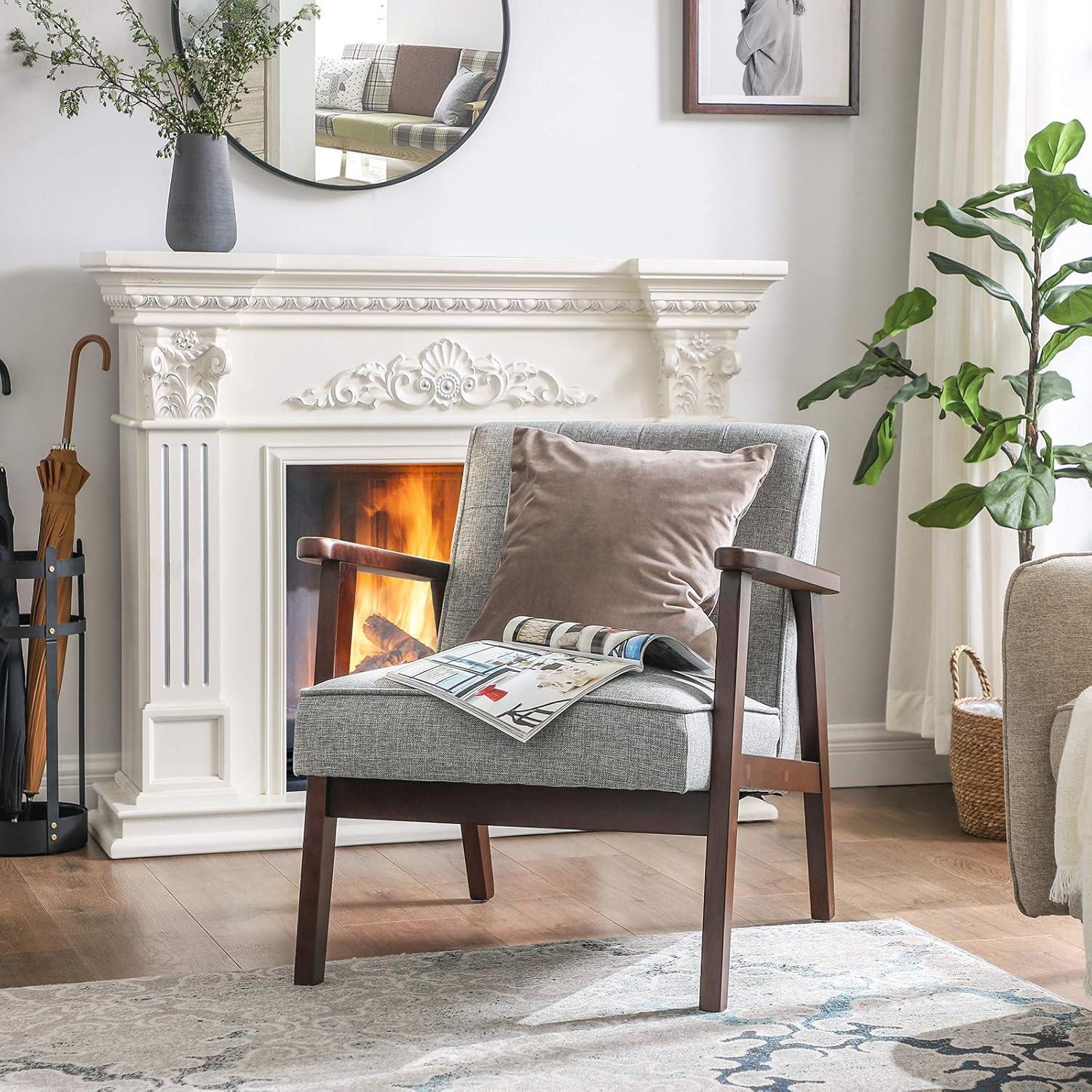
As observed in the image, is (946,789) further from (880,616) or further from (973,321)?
(973,321)

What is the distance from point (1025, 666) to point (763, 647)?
51 centimetres

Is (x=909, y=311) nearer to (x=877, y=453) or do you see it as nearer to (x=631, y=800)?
(x=877, y=453)

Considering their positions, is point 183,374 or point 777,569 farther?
point 183,374

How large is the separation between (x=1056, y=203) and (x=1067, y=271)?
14cm

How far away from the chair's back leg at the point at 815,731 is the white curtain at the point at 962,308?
3.24 ft

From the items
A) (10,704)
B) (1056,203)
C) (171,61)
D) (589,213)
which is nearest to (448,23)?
(589,213)

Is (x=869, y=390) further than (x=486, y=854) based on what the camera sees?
Yes

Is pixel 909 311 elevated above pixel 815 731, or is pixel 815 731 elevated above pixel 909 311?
pixel 909 311

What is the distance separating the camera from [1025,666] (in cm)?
211

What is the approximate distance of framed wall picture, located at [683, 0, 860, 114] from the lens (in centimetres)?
360

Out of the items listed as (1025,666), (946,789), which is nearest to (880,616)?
(946,789)

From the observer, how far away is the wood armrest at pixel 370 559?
2393mm

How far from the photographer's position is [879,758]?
379cm

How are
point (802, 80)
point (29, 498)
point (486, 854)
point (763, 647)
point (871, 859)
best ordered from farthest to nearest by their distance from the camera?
1. point (802, 80)
2. point (29, 498)
3. point (871, 859)
4. point (486, 854)
5. point (763, 647)
